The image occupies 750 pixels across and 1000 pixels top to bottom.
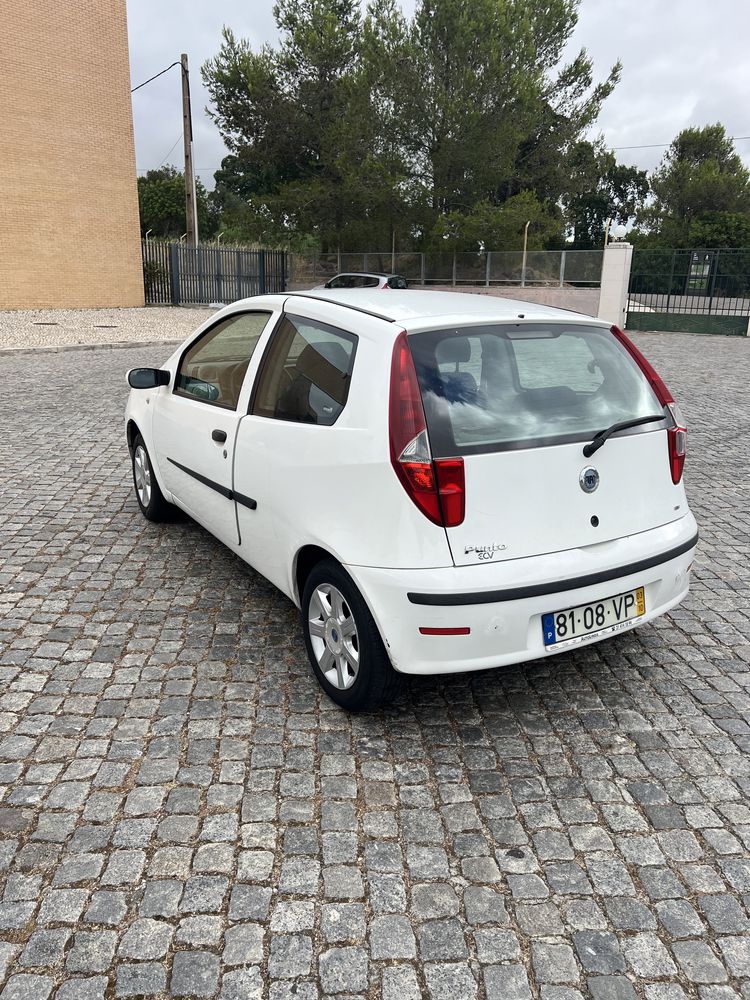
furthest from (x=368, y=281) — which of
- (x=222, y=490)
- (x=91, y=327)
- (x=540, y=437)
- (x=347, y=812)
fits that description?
(x=347, y=812)

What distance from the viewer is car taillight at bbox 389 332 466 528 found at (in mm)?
2836

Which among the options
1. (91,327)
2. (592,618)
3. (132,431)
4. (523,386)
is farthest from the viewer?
(91,327)

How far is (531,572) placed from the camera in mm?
2930

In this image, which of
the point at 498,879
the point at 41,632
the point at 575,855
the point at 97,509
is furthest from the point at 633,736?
the point at 97,509

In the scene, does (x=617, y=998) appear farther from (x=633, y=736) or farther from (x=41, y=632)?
(x=41, y=632)

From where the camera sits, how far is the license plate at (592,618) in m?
3.04

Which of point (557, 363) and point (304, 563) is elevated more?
point (557, 363)

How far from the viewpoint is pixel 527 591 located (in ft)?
9.54

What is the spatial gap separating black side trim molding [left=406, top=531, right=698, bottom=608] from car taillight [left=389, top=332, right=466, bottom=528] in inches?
10.1

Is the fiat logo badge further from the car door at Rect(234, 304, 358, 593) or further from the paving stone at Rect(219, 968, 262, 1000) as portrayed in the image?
the paving stone at Rect(219, 968, 262, 1000)

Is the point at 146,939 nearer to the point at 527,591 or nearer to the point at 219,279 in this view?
the point at 527,591

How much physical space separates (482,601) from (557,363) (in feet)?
3.90

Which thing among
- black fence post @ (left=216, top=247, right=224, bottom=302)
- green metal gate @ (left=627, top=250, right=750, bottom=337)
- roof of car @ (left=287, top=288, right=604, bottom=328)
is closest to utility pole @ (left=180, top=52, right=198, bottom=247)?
black fence post @ (left=216, top=247, right=224, bottom=302)

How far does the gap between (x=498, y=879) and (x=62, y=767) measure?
1615 mm
